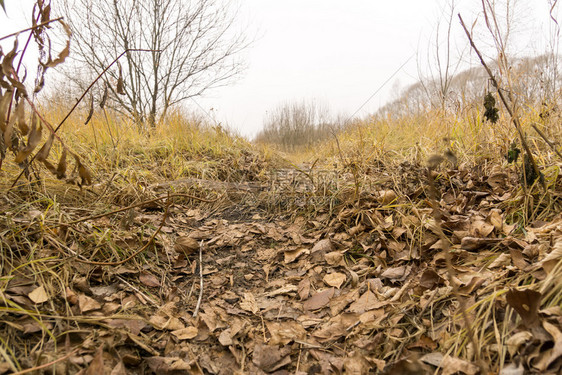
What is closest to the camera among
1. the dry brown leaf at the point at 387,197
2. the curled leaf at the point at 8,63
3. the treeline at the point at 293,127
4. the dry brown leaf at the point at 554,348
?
the dry brown leaf at the point at 554,348

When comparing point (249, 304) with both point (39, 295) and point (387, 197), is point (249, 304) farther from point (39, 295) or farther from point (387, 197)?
point (387, 197)

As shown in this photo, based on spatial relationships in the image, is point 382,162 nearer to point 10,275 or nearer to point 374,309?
point 374,309

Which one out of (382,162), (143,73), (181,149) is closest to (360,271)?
(382,162)

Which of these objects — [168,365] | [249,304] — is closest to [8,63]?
[168,365]

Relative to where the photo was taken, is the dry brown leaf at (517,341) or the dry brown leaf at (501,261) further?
the dry brown leaf at (501,261)

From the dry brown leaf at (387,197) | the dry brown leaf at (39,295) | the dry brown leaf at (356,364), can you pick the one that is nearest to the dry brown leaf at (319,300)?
the dry brown leaf at (356,364)

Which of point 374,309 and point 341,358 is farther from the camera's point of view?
point 374,309

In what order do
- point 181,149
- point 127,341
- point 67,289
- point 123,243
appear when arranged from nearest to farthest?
point 127,341
point 67,289
point 123,243
point 181,149

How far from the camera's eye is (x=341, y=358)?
1108mm

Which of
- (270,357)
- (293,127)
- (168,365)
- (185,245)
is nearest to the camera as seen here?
(168,365)

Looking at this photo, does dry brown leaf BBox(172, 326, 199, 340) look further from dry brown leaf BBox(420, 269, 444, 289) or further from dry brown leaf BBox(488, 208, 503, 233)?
dry brown leaf BBox(488, 208, 503, 233)

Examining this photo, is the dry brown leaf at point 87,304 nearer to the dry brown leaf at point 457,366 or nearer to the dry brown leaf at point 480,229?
the dry brown leaf at point 457,366

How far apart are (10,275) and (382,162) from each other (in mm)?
2587

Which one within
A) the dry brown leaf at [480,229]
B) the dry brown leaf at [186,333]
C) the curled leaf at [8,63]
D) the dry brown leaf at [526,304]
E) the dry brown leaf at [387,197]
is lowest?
the dry brown leaf at [186,333]
